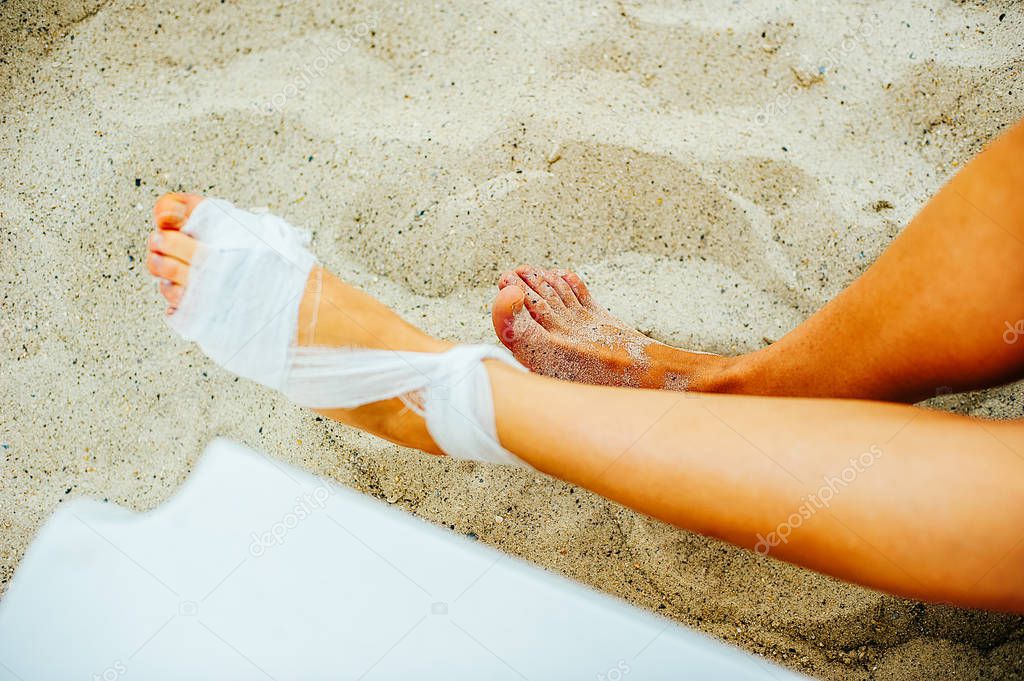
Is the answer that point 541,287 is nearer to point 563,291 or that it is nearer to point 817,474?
point 563,291

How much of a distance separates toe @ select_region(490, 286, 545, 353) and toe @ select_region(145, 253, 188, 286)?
0.47 m

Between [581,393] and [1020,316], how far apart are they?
568 mm

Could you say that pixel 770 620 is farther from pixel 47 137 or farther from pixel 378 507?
pixel 47 137

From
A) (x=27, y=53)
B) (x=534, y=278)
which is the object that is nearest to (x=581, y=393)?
(x=534, y=278)

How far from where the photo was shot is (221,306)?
103 centimetres

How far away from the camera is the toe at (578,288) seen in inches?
48.3

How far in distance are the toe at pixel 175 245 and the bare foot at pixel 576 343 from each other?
18.5 inches

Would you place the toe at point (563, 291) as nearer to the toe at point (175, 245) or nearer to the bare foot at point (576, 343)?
the bare foot at point (576, 343)

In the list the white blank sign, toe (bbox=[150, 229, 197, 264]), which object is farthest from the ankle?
toe (bbox=[150, 229, 197, 264])

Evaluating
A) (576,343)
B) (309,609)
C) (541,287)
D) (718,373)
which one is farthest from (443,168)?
(309,609)

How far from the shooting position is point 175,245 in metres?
1.06

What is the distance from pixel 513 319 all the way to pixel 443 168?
30 cm

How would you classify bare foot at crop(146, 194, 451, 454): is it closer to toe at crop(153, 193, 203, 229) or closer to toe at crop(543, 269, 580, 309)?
toe at crop(153, 193, 203, 229)

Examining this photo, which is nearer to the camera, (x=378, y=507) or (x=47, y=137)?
(x=378, y=507)
